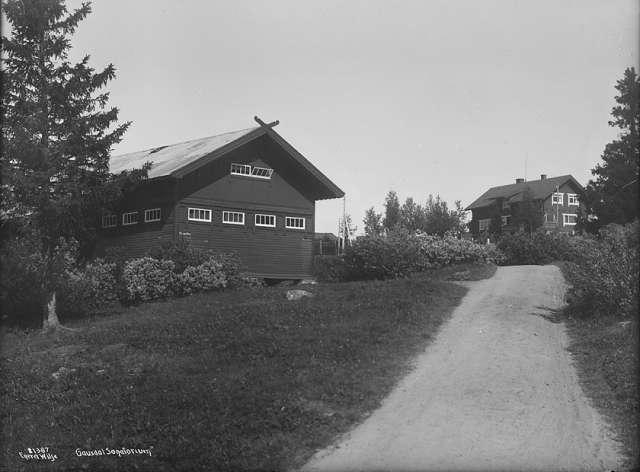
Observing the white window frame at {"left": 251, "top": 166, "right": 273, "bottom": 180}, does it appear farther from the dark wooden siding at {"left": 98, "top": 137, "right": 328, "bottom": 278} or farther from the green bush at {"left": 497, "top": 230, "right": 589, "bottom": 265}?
the green bush at {"left": 497, "top": 230, "right": 589, "bottom": 265}

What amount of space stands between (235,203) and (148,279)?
688 cm

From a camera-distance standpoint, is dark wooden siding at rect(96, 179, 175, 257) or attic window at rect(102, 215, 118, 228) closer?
dark wooden siding at rect(96, 179, 175, 257)

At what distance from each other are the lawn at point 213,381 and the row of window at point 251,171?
37.8 feet

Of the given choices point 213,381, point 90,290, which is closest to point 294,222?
point 90,290

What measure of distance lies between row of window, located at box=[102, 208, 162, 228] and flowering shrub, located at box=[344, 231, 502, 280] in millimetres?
8346

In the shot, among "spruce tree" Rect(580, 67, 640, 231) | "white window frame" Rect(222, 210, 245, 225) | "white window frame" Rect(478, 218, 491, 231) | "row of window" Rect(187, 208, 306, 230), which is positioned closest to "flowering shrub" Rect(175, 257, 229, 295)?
"row of window" Rect(187, 208, 306, 230)

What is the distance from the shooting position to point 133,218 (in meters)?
30.8

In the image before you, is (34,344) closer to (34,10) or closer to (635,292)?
Result: (34,10)

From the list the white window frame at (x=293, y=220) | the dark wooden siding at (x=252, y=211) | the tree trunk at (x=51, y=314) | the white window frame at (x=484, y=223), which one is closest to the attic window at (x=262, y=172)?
the dark wooden siding at (x=252, y=211)

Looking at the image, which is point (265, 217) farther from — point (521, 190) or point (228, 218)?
point (521, 190)

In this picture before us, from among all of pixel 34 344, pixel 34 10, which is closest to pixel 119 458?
pixel 34 344

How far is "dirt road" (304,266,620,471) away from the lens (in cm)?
877

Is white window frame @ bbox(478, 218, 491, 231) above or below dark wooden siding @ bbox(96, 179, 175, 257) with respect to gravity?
above

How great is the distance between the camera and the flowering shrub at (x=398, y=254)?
26.6 meters
